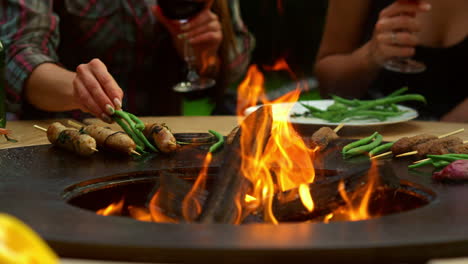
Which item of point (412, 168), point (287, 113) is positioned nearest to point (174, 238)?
point (412, 168)

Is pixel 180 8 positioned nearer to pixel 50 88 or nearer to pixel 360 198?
pixel 50 88

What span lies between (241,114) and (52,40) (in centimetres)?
101

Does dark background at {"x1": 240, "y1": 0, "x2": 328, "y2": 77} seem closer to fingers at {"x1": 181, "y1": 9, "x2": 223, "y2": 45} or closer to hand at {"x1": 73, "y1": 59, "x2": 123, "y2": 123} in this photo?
fingers at {"x1": 181, "y1": 9, "x2": 223, "y2": 45}

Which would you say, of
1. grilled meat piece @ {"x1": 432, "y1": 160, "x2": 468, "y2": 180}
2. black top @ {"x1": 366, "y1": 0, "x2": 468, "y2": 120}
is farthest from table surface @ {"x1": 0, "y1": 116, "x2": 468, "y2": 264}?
black top @ {"x1": 366, "y1": 0, "x2": 468, "y2": 120}

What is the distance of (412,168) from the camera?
181cm

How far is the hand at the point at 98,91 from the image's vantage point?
2.17m

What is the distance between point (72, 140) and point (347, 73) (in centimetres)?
224

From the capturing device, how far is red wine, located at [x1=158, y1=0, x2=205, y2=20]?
283 cm

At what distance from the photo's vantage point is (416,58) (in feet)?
12.7

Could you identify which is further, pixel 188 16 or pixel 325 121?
pixel 188 16

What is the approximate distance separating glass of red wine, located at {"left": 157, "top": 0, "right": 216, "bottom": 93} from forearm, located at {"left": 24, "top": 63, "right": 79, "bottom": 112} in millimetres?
490

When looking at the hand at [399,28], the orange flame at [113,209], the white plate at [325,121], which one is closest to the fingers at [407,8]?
the hand at [399,28]

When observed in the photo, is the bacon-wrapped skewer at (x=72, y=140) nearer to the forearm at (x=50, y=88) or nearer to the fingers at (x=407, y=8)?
the forearm at (x=50, y=88)

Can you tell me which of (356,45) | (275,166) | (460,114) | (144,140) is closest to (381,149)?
(275,166)
